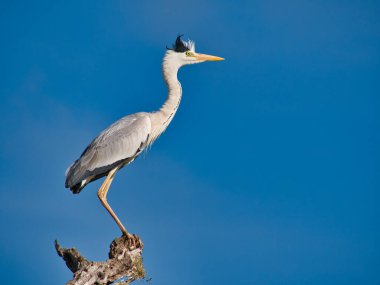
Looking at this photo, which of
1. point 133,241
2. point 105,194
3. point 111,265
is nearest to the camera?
point 111,265

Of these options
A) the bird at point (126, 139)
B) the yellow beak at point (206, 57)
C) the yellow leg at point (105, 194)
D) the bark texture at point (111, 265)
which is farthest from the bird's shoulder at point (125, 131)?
the bark texture at point (111, 265)

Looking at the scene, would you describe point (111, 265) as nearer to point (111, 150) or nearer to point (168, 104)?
point (111, 150)

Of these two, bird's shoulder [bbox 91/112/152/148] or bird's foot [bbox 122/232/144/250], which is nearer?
bird's foot [bbox 122/232/144/250]

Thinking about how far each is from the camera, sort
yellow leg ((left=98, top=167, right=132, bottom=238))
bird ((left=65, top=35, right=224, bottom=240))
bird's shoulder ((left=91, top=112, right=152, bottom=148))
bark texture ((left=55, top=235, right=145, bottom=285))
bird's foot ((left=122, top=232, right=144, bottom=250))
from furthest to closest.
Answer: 1. bird's shoulder ((left=91, top=112, right=152, bottom=148))
2. bird ((left=65, top=35, right=224, bottom=240))
3. yellow leg ((left=98, top=167, right=132, bottom=238))
4. bird's foot ((left=122, top=232, right=144, bottom=250))
5. bark texture ((left=55, top=235, right=145, bottom=285))

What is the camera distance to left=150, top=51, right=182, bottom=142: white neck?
13.9m

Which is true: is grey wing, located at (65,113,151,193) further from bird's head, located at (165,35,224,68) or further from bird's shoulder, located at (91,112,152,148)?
bird's head, located at (165,35,224,68)

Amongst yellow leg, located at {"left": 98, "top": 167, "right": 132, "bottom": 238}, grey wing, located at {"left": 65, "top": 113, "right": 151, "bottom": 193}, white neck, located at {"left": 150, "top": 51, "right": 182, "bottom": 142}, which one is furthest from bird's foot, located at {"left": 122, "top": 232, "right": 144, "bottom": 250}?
white neck, located at {"left": 150, "top": 51, "right": 182, "bottom": 142}

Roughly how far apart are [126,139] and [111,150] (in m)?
0.38

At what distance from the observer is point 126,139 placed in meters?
13.4

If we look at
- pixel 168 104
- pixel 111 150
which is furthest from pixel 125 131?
pixel 168 104

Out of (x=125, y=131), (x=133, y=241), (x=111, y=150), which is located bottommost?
(x=133, y=241)

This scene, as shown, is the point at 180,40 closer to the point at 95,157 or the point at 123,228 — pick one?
the point at 95,157

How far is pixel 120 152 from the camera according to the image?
13367 millimetres

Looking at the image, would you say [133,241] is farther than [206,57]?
No
